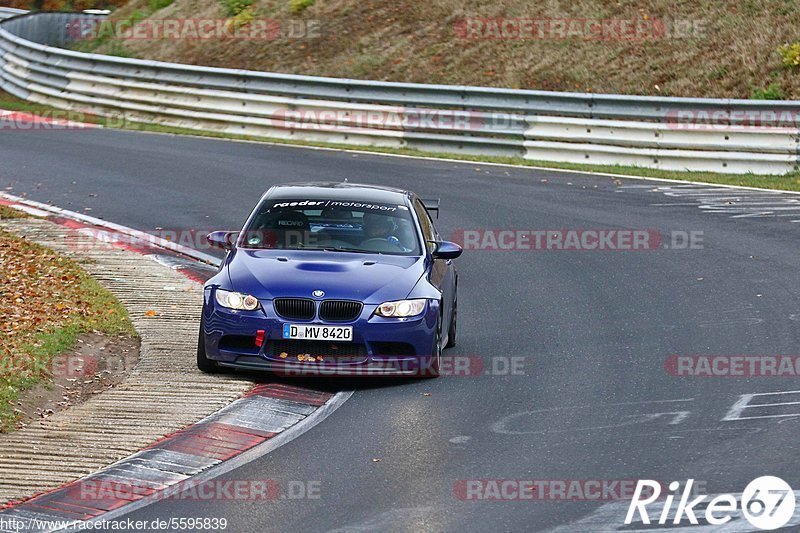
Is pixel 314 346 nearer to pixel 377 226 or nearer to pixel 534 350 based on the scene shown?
pixel 377 226

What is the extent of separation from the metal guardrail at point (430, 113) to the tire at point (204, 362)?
13.5m

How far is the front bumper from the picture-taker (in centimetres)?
1081

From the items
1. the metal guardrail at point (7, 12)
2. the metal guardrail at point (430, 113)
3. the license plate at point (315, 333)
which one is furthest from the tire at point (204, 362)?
the metal guardrail at point (7, 12)

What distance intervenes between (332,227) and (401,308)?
4.95 ft

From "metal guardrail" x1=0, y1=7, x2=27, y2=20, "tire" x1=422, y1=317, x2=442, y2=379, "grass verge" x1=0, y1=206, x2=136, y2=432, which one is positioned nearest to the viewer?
"grass verge" x1=0, y1=206, x2=136, y2=432

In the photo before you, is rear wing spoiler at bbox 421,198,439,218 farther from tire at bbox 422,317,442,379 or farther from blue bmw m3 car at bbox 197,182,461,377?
tire at bbox 422,317,442,379

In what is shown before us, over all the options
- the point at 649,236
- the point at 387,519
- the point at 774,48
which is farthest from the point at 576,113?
the point at 387,519

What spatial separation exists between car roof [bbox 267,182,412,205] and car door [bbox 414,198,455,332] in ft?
0.81

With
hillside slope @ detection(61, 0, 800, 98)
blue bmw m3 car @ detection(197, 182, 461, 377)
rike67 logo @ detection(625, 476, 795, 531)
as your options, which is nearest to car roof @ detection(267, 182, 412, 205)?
blue bmw m3 car @ detection(197, 182, 461, 377)

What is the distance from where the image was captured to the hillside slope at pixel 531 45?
26281mm

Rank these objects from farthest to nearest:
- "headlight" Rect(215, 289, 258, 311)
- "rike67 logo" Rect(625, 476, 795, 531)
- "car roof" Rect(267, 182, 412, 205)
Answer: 1. "car roof" Rect(267, 182, 412, 205)
2. "headlight" Rect(215, 289, 258, 311)
3. "rike67 logo" Rect(625, 476, 795, 531)

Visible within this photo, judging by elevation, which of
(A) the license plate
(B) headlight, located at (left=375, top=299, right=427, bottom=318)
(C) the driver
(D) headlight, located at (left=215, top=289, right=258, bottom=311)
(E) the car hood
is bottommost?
(A) the license plate

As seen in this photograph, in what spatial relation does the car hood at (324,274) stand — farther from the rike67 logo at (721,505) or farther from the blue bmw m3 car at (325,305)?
the rike67 logo at (721,505)

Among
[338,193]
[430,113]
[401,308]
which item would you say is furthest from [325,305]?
[430,113]
